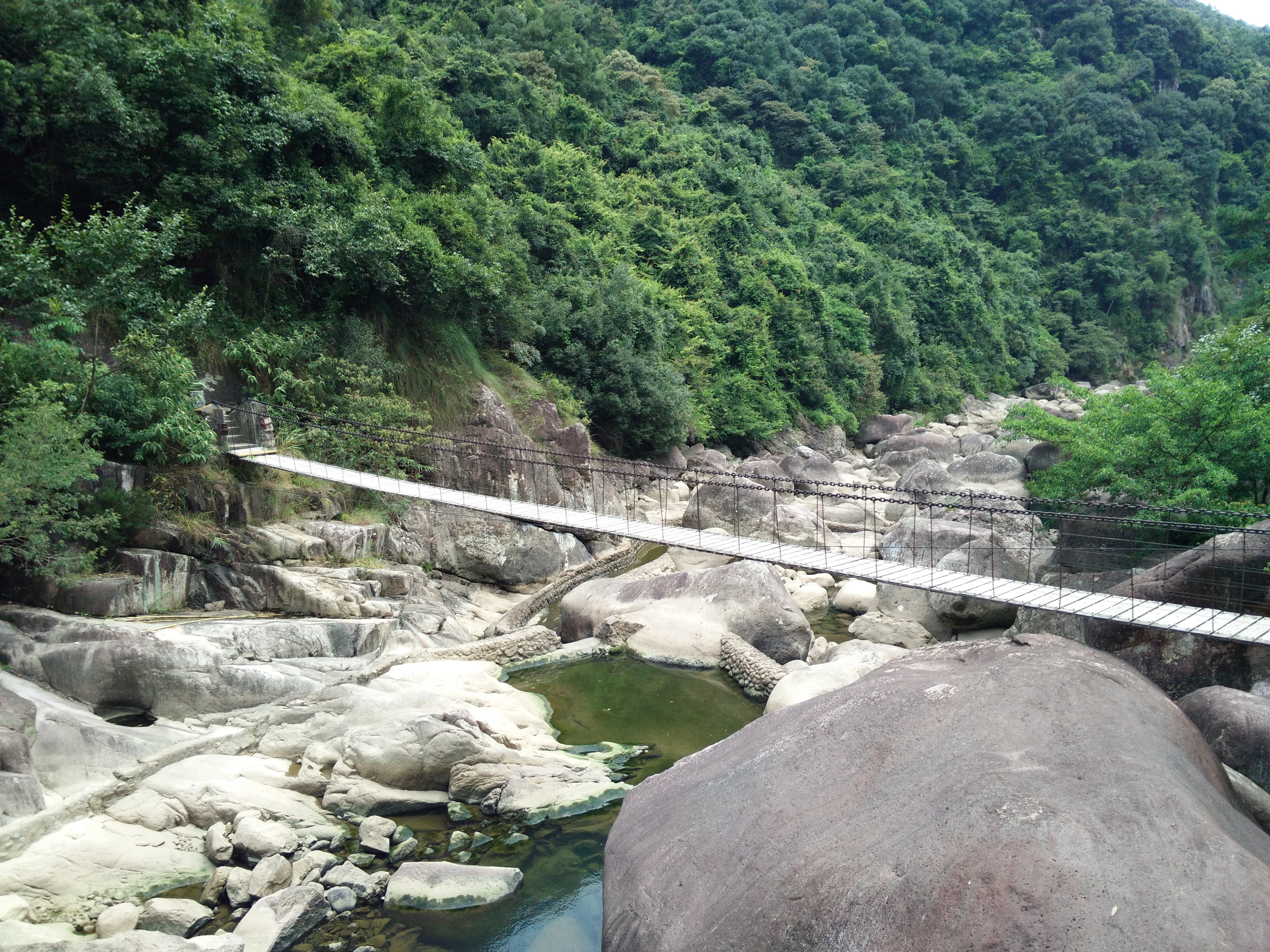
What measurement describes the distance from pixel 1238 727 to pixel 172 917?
7.09 m

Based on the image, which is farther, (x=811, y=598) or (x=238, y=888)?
(x=811, y=598)

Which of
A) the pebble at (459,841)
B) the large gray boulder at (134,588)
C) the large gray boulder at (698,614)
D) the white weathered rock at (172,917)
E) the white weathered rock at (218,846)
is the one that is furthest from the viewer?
the large gray boulder at (698,614)

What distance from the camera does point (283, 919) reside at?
536cm

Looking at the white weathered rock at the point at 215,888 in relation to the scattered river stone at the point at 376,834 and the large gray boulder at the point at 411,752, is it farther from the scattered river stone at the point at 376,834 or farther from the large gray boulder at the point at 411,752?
the large gray boulder at the point at 411,752

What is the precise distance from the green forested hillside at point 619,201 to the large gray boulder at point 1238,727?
9.87m

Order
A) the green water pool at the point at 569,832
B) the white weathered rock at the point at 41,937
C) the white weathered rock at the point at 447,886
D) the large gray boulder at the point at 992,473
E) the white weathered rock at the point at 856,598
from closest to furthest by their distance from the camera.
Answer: the white weathered rock at the point at 41,937, the green water pool at the point at 569,832, the white weathered rock at the point at 447,886, the white weathered rock at the point at 856,598, the large gray boulder at the point at 992,473

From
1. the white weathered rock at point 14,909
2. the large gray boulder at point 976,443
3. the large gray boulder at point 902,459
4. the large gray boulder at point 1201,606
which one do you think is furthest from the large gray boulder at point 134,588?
the large gray boulder at point 976,443

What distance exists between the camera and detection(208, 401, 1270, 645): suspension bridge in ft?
25.3

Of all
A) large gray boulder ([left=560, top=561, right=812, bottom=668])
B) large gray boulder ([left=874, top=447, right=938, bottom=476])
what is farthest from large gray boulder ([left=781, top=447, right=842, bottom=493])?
large gray boulder ([left=560, top=561, right=812, bottom=668])

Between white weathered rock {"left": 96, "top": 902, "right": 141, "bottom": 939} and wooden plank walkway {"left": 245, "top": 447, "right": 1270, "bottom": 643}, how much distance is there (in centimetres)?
613

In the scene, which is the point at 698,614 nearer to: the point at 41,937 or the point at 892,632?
the point at 892,632

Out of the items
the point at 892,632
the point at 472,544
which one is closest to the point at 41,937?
the point at 472,544

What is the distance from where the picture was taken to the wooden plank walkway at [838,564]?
7.24 m

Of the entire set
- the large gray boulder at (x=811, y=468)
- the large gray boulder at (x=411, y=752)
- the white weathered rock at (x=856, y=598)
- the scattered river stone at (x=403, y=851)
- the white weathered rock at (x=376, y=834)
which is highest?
the large gray boulder at (x=811, y=468)
